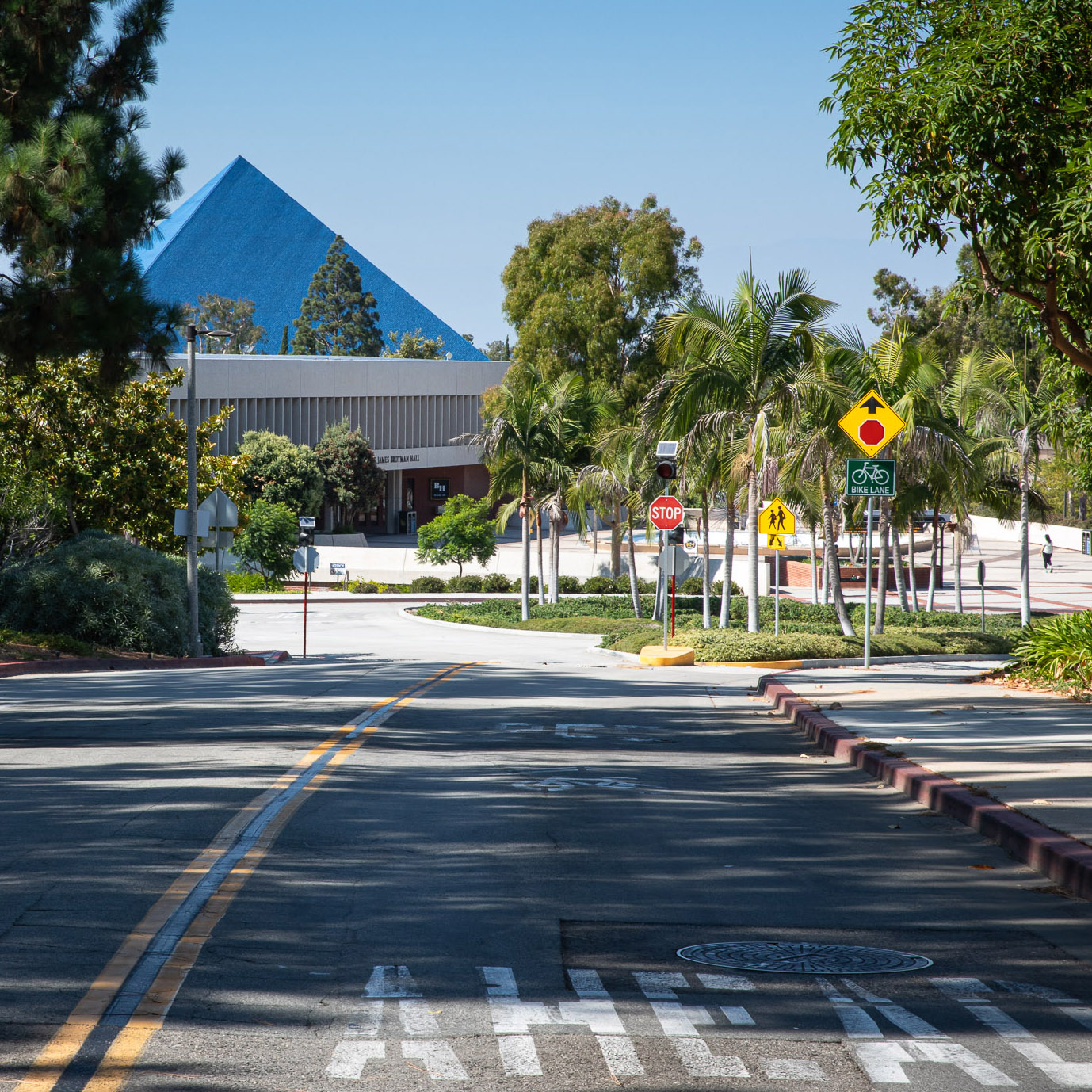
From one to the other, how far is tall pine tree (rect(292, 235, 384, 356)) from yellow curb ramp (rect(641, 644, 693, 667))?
101322 millimetres

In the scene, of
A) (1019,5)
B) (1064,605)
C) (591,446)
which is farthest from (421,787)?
(1064,605)

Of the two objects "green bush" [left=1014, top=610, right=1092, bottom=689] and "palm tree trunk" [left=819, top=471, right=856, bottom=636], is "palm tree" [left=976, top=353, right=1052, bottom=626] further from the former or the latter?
"green bush" [left=1014, top=610, right=1092, bottom=689]

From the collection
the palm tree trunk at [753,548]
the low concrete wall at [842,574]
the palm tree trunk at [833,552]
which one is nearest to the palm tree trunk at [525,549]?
the palm tree trunk at [833,552]

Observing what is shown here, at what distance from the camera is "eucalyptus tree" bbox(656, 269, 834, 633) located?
88.6 ft

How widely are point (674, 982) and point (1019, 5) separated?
38.0 feet

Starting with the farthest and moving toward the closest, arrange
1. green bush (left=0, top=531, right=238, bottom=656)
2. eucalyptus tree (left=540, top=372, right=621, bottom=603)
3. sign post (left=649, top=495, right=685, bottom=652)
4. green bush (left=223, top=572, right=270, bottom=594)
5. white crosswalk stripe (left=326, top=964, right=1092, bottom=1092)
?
Result: green bush (left=223, top=572, right=270, bottom=594), eucalyptus tree (left=540, top=372, right=621, bottom=603), green bush (left=0, top=531, right=238, bottom=656), sign post (left=649, top=495, right=685, bottom=652), white crosswalk stripe (left=326, top=964, right=1092, bottom=1092)

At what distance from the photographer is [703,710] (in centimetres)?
1689

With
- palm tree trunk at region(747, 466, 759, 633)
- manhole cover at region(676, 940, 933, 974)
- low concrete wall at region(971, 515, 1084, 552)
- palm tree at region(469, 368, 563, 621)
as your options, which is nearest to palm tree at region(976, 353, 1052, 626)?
palm tree trunk at region(747, 466, 759, 633)

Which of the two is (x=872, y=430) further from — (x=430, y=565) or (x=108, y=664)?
(x=430, y=565)

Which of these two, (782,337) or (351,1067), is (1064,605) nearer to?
(782,337)

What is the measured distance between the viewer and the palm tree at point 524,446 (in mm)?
42062

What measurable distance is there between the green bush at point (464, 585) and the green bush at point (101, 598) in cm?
3270

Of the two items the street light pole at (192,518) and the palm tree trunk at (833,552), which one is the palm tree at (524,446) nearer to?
the palm tree trunk at (833,552)

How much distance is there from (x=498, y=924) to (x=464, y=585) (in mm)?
53968
